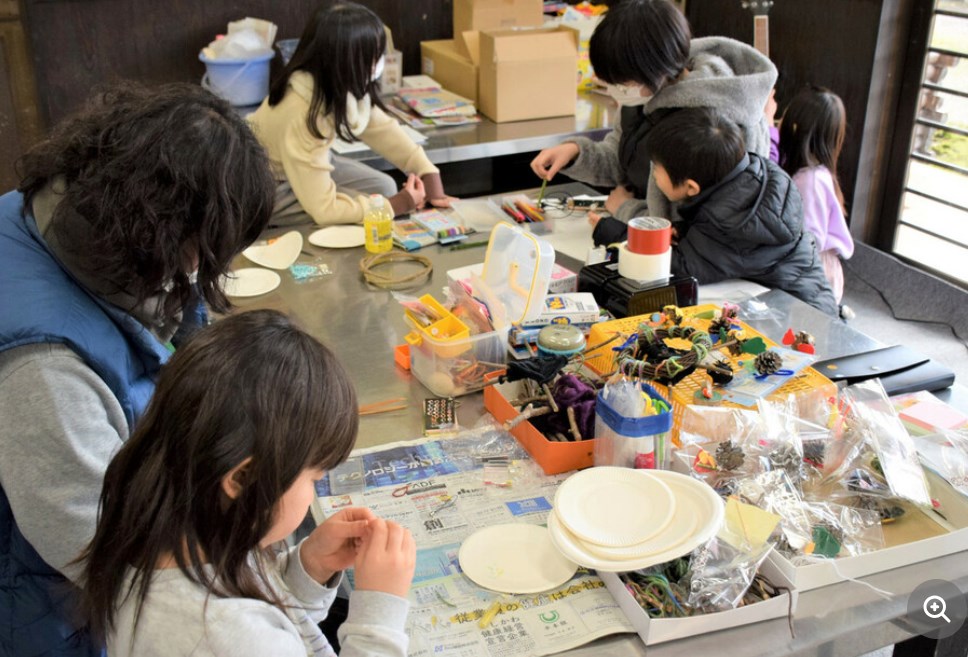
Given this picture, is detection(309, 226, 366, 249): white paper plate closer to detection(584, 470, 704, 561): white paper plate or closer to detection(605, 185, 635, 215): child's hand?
detection(605, 185, 635, 215): child's hand

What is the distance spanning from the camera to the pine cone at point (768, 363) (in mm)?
1556

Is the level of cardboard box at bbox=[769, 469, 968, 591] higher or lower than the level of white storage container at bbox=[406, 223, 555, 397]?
lower

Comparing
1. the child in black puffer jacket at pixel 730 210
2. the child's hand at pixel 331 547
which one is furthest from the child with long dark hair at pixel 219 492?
the child in black puffer jacket at pixel 730 210

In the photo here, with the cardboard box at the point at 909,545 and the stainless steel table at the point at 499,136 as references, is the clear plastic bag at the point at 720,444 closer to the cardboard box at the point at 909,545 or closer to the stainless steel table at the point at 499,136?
the cardboard box at the point at 909,545

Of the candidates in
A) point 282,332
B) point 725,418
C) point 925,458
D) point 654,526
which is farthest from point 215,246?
point 925,458

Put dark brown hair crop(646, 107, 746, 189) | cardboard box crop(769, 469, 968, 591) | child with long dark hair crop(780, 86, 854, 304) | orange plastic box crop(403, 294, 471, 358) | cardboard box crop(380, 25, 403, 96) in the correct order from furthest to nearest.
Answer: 1. cardboard box crop(380, 25, 403, 96)
2. child with long dark hair crop(780, 86, 854, 304)
3. dark brown hair crop(646, 107, 746, 189)
4. orange plastic box crop(403, 294, 471, 358)
5. cardboard box crop(769, 469, 968, 591)

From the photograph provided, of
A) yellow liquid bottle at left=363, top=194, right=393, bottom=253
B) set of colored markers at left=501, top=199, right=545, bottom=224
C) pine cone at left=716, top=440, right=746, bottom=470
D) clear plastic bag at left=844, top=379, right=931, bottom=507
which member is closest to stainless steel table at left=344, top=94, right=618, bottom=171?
set of colored markers at left=501, top=199, right=545, bottom=224

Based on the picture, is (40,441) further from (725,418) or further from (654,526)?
(725,418)

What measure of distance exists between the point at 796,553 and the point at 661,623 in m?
0.24

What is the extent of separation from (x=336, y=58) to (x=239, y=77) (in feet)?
3.89

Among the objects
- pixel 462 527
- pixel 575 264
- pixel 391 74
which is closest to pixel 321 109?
pixel 575 264

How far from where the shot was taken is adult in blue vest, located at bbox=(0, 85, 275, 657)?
3.80 ft

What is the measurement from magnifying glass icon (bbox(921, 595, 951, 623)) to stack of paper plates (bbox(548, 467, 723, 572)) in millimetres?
313

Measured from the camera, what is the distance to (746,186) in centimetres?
209
